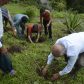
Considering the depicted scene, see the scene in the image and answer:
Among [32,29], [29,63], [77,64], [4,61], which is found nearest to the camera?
[4,61]

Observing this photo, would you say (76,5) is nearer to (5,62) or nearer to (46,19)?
(46,19)

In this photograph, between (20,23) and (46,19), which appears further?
(46,19)

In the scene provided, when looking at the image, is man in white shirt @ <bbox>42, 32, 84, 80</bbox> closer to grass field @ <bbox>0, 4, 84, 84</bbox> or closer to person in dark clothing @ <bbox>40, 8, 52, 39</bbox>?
grass field @ <bbox>0, 4, 84, 84</bbox>

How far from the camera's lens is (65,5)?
17297mm

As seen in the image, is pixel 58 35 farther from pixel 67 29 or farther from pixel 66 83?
pixel 66 83

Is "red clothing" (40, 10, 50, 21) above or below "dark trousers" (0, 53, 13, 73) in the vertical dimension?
below

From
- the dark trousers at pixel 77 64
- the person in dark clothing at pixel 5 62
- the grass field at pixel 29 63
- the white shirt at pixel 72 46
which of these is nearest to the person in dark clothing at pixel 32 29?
the grass field at pixel 29 63

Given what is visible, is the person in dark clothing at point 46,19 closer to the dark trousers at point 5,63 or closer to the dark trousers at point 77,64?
the dark trousers at point 77,64

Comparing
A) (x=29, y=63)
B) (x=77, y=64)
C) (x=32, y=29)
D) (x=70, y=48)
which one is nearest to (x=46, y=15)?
(x=32, y=29)

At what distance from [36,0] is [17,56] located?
9.59 metres

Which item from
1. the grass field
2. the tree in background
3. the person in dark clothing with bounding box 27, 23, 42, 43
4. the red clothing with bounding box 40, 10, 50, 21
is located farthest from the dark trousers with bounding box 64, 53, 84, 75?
the tree in background

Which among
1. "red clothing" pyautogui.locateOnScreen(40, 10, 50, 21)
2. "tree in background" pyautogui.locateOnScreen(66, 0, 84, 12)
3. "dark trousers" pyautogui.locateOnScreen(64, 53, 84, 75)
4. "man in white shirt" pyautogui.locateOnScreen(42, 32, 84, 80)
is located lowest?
"tree in background" pyautogui.locateOnScreen(66, 0, 84, 12)

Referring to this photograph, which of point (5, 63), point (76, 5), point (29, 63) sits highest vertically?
point (5, 63)

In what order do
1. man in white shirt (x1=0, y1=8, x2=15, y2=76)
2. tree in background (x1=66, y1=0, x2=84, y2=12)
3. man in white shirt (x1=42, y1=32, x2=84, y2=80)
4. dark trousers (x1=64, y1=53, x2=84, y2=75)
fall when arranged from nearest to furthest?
man in white shirt (x1=42, y1=32, x2=84, y2=80), man in white shirt (x1=0, y1=8, x2=15, y2=76), dark trousers (x1=64, y1=53, x2=84, y2=75), tree in background (x1=66, y1=0, x2=84, y2=12)
